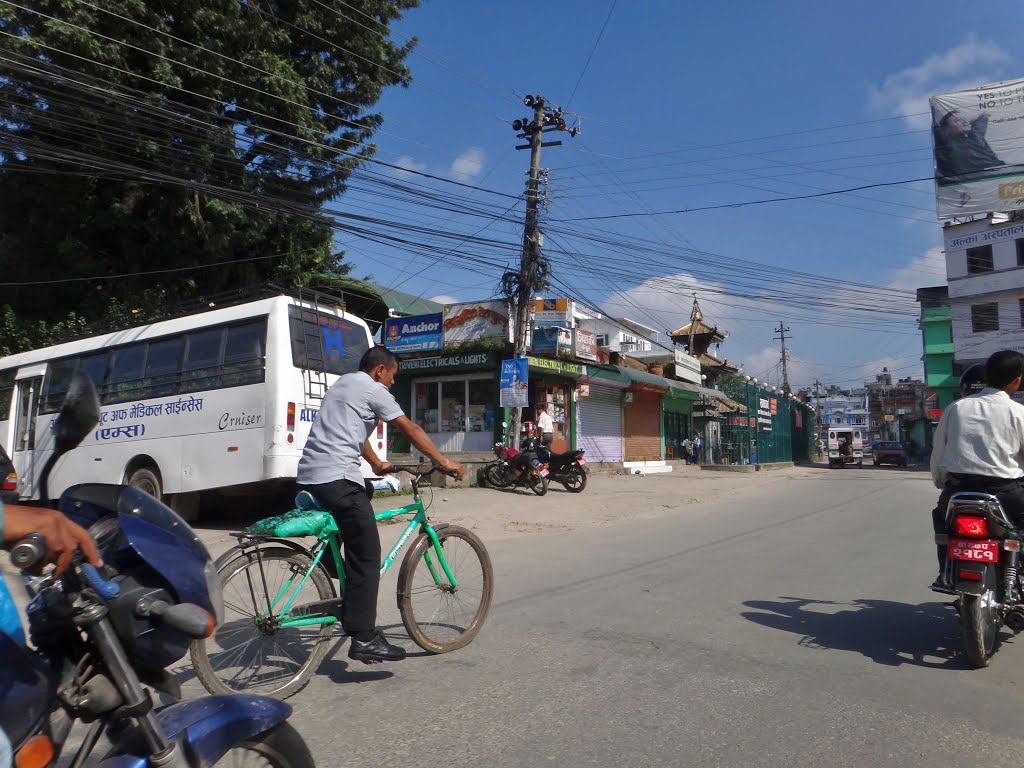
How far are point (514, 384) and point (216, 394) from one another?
831cm

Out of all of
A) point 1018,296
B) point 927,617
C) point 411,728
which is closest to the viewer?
point 411,728

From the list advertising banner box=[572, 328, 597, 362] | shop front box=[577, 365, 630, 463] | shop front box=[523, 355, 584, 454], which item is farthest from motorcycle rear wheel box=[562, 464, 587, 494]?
shop front box=[577, 365, 630, 463]

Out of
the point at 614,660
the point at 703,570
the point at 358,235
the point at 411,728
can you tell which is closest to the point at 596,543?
the point at 703,570

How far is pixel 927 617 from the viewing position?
5.48 m

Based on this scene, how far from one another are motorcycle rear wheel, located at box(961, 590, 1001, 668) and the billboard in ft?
74.3

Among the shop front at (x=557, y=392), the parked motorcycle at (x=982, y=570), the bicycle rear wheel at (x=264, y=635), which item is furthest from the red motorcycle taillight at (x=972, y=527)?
the shop front at (x=557, y=392)

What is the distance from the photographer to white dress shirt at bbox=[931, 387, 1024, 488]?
4.50 m

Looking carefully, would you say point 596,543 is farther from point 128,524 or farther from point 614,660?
point 128,524

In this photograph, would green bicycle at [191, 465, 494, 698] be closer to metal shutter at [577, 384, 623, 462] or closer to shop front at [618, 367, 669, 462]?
metal shutter at [577, 384, 623, 462]

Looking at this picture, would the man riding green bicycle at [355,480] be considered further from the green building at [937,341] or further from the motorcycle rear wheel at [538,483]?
the green building at [937,341]

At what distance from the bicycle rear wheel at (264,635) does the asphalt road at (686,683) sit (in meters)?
0.17

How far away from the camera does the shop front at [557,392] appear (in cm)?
2066

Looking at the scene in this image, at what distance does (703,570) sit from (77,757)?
252 inches

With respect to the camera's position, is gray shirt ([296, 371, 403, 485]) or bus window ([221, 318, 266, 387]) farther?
bus window ([221, 318, 266, 387])
